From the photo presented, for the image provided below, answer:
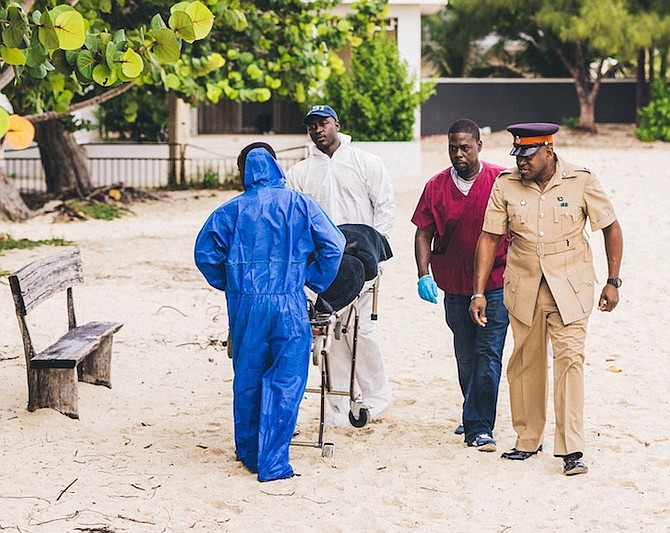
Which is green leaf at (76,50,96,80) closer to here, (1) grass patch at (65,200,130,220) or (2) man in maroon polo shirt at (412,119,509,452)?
(2) man in maroon polo shirt at (412,119,509,452)

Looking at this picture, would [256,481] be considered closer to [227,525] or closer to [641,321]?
[227,525]

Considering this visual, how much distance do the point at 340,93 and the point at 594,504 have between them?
18777 mm

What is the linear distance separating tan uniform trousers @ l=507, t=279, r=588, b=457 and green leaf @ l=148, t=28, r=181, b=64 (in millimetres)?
2197

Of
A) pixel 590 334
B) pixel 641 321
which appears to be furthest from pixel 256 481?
pixel 641 321

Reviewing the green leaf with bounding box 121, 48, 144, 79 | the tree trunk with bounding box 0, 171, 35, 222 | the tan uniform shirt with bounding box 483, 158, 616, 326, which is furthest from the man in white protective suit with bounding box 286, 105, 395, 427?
the tree trunk with bounding box 0, 171, 35, 222

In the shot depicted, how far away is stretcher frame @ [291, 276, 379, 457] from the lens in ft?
20.5

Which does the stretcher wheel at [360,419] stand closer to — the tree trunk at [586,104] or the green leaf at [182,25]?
the green leaf at [182,25]

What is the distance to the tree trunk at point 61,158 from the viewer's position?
65.5ft

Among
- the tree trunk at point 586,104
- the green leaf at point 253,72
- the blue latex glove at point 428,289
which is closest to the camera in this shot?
the blue latex glove at point 428,289

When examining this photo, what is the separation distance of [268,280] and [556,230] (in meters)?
1.47

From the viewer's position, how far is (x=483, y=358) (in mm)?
6516

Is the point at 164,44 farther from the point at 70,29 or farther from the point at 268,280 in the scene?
the point at 268,280

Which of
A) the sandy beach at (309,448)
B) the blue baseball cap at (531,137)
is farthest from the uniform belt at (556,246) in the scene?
the sandy beach at (309,448)

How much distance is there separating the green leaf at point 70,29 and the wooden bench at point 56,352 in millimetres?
1946
